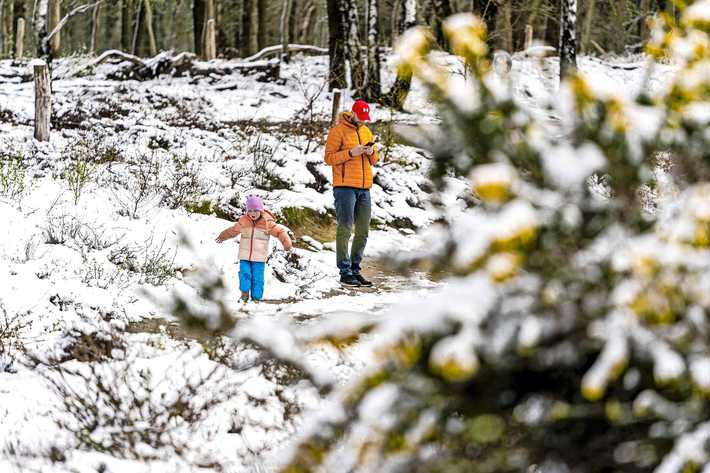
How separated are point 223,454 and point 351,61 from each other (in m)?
14.6

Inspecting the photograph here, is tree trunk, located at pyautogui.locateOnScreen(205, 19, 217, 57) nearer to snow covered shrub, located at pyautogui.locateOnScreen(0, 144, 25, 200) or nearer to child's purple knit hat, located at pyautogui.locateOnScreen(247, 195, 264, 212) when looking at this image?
snow covered shrub, located at pyautogui.locateOnScreen(0, 144, 25, 200)

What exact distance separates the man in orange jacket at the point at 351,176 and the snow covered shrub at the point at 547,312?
563 cm

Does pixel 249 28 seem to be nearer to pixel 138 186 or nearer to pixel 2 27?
pixel 2 27

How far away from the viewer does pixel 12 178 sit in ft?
31.3

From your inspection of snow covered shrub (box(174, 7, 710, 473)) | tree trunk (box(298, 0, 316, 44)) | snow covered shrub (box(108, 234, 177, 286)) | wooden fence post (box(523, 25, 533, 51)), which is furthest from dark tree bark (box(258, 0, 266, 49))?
snow covered shrub (box(174, 7, 710, 473))

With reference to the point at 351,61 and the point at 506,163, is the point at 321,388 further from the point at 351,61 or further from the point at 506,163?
the point at 351,61

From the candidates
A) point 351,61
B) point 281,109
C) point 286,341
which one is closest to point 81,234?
point 286,341

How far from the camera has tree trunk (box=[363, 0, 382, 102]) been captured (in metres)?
17.7

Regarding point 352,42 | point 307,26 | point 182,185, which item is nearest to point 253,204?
point 182,185

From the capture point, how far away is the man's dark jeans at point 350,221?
8234mm

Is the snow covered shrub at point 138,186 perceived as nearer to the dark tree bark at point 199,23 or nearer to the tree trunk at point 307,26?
the dark tree bark at point 199,23

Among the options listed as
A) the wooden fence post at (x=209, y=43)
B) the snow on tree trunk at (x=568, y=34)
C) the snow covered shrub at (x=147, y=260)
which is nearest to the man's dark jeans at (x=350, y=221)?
the snow covered shrub at (x=147, y=260)

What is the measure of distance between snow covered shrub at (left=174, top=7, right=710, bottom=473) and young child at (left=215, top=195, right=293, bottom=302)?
16.2 feet

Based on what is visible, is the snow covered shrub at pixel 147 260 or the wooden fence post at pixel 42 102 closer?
the snow covered shrub at pixel 147 260
